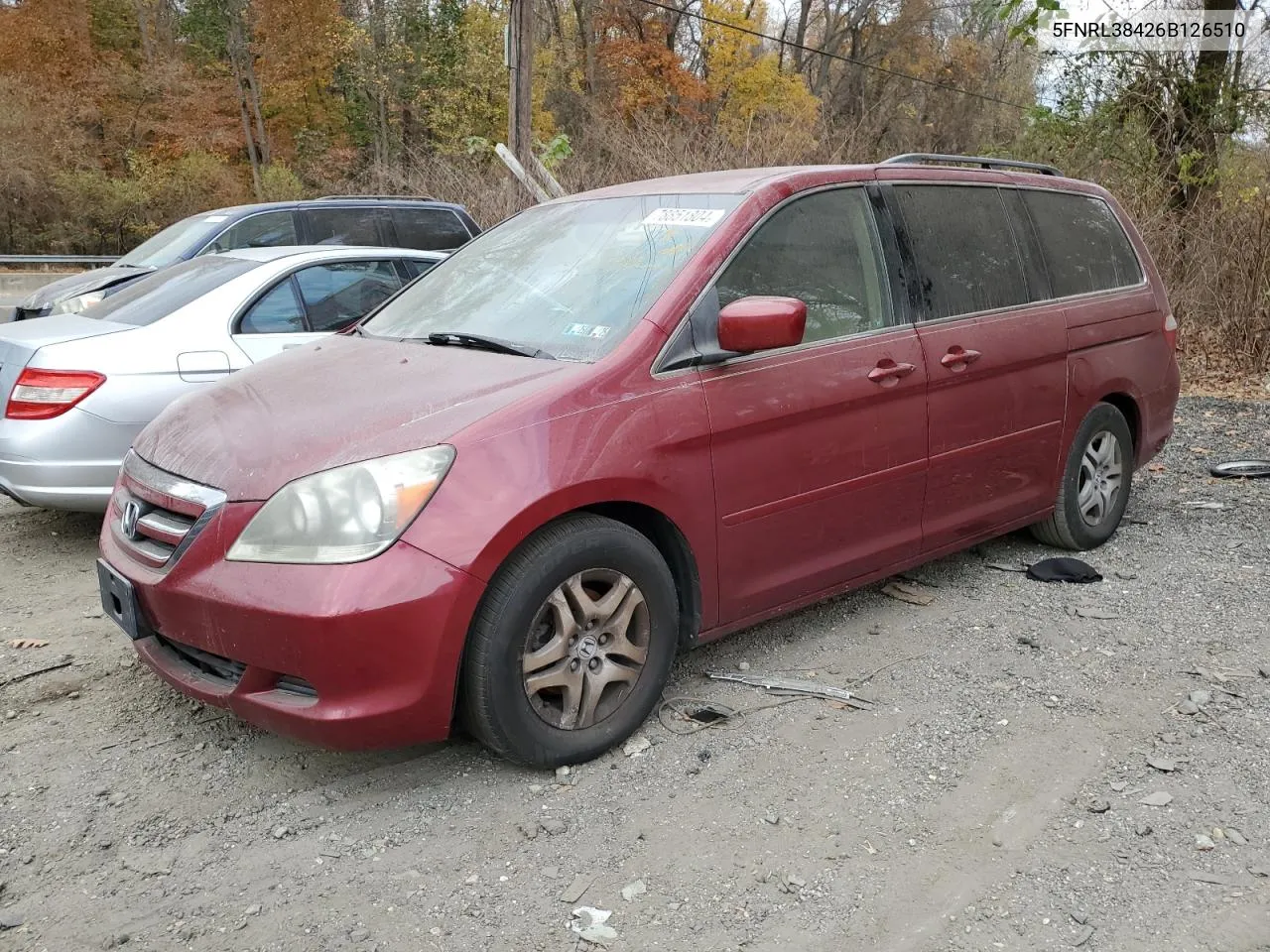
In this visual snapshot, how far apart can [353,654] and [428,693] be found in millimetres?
246

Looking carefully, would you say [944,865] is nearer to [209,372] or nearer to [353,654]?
[353,654]

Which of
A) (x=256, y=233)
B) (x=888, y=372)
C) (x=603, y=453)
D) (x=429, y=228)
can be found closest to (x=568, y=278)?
(x=603, y=453)

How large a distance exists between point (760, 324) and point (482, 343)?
3.16 ft

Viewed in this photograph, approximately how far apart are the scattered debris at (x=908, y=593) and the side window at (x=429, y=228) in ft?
25.6

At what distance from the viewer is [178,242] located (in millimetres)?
11016

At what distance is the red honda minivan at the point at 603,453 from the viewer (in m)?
2.96

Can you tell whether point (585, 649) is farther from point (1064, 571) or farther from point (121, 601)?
point (1064, 571)

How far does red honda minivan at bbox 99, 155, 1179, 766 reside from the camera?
2961mm

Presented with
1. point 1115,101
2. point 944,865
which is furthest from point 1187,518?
point 1115,101

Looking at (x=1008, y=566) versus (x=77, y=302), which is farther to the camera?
(x=77, y=302)

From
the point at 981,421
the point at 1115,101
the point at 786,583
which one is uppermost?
the point at 1115,101

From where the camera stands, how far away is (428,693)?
2990 mm

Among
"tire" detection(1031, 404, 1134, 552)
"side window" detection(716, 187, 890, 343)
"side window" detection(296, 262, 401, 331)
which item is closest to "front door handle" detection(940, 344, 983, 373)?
"side window" detection(716, 187, 890, 343)

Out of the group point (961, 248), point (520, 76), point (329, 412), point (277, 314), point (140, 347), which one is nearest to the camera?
point (329, 412)
